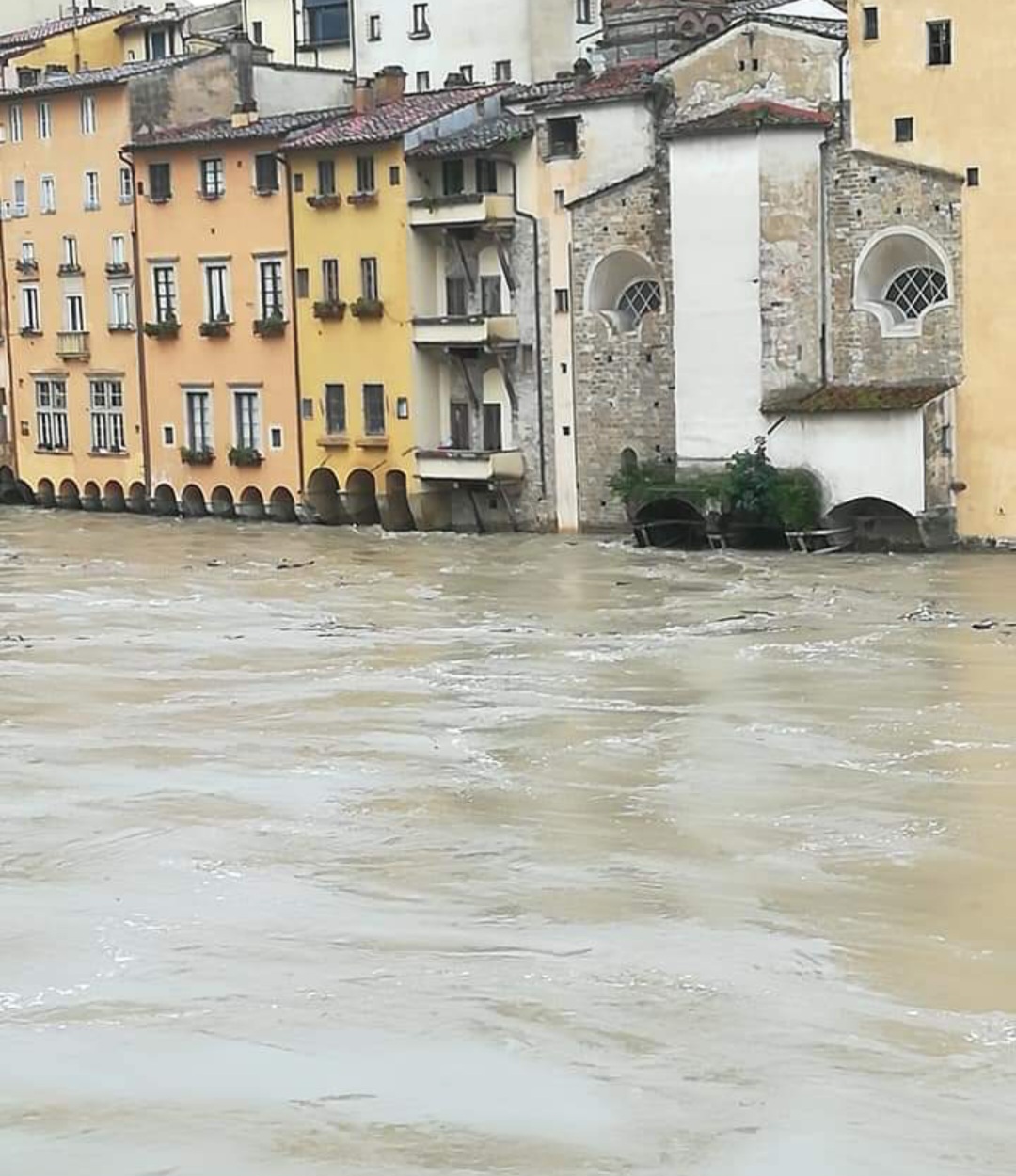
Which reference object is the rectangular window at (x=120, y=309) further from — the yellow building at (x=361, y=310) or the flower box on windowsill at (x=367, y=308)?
the flower box on windowsill at (x=367, y=308)

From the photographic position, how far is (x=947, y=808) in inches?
685

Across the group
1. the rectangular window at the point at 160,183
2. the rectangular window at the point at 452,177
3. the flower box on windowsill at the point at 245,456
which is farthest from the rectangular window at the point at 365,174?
the flower box on windowsill at the point at 245,456

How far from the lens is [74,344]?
49.7m

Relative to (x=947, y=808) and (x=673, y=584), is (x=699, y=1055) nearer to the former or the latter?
(x=947, y=808)

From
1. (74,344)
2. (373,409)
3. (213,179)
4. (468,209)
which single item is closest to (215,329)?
(213,179)

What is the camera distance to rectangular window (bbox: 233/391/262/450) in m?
45.7

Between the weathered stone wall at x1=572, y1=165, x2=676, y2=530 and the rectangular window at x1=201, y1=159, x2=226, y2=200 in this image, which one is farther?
the rectangular window at x1=201, y1=159, x2=226, y2=200

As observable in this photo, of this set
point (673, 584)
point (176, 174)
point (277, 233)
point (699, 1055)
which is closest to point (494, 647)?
point (673, 584)

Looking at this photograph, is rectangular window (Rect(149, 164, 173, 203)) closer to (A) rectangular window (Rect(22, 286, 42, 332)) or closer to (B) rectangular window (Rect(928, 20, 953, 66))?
(A) rectangular window (Rect(22, 286, 42, 332))

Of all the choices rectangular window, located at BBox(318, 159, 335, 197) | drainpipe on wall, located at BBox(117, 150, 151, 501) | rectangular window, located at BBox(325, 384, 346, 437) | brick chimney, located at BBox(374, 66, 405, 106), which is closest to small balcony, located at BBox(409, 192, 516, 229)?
rectangular window, located at BBox(318, 159, 335, 197)

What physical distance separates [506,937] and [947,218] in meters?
24.0

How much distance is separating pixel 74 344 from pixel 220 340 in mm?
5251

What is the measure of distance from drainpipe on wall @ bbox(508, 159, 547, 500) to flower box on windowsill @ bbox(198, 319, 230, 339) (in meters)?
7.87

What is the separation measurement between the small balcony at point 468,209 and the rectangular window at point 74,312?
1152cm
